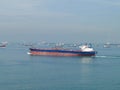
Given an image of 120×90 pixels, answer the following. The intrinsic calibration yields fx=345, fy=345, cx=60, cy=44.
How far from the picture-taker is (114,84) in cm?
2155

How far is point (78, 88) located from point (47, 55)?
36672mm

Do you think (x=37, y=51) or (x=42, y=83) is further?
(x=37, y=51)

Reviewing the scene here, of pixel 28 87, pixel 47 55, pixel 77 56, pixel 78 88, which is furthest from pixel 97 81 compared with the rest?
pixel 47 55

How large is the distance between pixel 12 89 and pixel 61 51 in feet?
121

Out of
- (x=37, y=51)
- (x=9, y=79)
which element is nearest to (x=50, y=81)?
(x=9, y=79)

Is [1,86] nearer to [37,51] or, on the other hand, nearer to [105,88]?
[105,88]

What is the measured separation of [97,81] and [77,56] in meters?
29.9

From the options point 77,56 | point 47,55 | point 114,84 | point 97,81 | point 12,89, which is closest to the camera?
point 12,89

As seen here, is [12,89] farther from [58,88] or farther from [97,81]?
[97,81]

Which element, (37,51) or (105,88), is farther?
(37,51)

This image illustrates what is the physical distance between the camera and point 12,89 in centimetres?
1927

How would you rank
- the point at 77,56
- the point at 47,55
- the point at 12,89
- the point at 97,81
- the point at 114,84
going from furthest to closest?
the point at 47,55
the point at 77,56
the point at 97,81
the point at 114,84
the point at 12,89

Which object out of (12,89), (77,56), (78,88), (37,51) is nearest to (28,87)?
Result: (12,89)

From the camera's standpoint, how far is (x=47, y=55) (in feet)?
185
